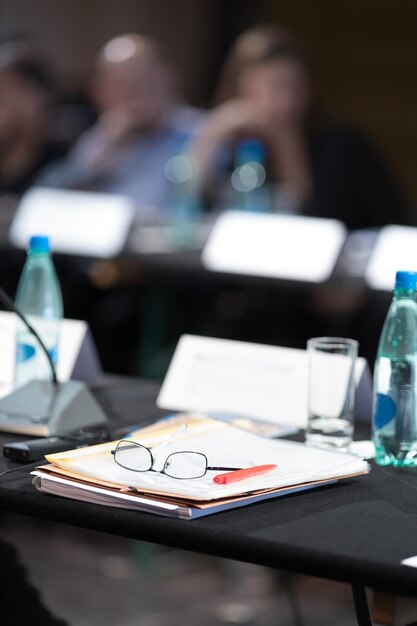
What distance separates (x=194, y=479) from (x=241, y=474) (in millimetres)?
58

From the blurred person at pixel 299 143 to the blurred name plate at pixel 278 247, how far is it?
552mm

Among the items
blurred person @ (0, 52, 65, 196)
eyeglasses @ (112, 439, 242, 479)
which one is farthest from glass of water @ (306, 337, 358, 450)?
blurred person @ (0, 52, 65, 196)

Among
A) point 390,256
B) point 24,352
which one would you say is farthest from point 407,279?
point 390,256

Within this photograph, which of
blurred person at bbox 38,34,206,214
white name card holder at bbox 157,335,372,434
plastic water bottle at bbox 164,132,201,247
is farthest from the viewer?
blurred person at bbox 38,34,206,214

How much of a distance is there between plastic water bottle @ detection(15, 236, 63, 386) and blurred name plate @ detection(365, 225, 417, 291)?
5.52ft

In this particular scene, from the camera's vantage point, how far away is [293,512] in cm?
130

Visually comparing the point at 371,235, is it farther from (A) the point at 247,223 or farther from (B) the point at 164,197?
(B) the point at 164,197

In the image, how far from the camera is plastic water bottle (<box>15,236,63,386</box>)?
185 centimetres

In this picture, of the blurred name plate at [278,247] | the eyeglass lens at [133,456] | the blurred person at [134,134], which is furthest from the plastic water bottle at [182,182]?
the eyeglass lens at [133,456]

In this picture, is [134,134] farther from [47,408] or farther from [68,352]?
[47,408]

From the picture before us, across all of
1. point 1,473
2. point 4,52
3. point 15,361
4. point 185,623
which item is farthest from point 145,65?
point 1,473

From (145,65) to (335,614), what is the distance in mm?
2869

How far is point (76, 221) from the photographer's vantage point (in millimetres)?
4266

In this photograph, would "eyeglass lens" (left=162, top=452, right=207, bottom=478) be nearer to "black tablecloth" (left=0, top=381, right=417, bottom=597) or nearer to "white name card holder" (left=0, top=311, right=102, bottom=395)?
"black tablecloth" (left=0, top=381, right=417, bottom=597)
